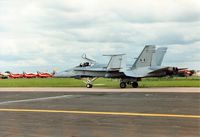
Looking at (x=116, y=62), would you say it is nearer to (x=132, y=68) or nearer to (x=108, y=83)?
(x=132, y=68)

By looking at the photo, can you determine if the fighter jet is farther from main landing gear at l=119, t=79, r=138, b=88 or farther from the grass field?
the grass field

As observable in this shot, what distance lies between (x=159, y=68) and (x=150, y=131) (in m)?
26.6

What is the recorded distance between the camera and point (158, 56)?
128 ft

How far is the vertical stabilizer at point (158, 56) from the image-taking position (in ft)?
127

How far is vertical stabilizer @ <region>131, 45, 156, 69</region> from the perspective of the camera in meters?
38.7

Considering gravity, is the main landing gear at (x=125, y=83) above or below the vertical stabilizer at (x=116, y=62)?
below

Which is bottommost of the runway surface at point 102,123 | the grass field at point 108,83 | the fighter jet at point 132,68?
the runway surface at point 102,123

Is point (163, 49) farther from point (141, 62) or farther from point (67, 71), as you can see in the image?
point (67, 71)

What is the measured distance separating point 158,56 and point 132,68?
298 cm

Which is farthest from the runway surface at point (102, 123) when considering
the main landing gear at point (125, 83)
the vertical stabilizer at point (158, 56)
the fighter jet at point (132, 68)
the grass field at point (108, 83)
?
the grass field at point (108, 83)

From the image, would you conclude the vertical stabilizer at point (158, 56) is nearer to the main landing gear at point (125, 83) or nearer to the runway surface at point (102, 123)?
the main landing gear at point (125, 83)

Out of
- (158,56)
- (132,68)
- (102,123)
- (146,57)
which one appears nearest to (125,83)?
(132,68)

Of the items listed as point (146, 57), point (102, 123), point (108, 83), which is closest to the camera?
point (102, 123)

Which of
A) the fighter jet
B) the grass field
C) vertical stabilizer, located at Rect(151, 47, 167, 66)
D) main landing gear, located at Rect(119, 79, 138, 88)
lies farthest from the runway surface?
the grass field
